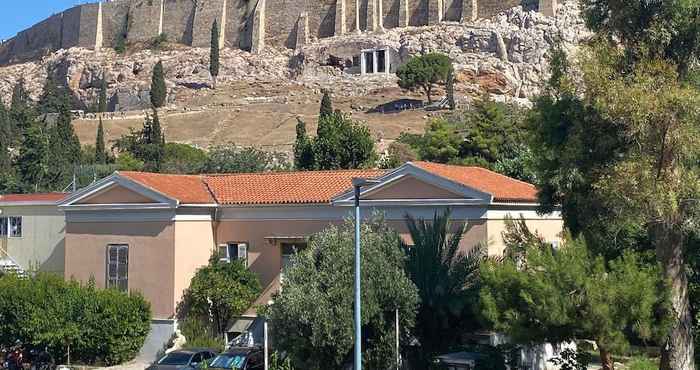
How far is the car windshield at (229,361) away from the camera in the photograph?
19828mm

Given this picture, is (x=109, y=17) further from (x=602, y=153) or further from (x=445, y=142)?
(x=602, y=153)

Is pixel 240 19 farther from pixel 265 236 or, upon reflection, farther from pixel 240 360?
pixel 240 360

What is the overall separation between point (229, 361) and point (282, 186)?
6.31m

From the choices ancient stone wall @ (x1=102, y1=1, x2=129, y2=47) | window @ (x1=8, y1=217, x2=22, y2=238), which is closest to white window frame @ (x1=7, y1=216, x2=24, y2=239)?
window @ (x1=8, y1=217, x2=22, y2=238)

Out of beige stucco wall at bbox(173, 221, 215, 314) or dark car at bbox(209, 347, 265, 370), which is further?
beige stucco wall at bbox(173, 221, 215, 314)

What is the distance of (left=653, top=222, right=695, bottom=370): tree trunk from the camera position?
15531 mm

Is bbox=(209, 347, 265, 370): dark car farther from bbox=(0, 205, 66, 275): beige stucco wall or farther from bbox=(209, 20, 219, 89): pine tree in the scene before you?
bbox=(209, 20, 219, 89): pine tree

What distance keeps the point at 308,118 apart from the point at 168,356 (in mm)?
55276

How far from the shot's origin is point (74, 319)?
23156 millimetres

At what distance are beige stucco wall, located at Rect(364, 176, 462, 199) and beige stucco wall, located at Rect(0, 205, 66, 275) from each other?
10980 mm

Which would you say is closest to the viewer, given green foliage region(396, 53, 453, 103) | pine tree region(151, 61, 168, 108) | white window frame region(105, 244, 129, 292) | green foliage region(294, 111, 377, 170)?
white window frame region(105, 244, 129, 292)

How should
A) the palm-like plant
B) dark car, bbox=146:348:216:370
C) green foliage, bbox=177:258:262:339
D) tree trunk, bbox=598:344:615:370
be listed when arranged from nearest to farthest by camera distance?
tree trunk, bbox=598:344:615:370 < the palm-like plant < dark car, bbox=146:348:216:370 < green foliage, bbox=177:258:262:339

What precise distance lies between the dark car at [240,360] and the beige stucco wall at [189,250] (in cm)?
355

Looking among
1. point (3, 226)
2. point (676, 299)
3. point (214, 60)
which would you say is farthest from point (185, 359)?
point (214, 60)
